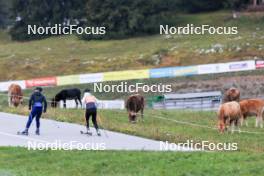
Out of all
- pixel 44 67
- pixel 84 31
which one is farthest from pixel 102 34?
pixel 44 67

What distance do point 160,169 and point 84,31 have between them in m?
64.0

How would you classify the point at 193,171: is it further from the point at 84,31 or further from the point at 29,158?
the point at 84,31

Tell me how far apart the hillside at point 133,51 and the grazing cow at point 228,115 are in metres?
41.2

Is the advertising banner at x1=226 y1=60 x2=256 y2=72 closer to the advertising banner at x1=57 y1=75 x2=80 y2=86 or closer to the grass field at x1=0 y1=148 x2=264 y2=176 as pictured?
the advertising banner at x1=57 y1=75 x2=80 y2=86

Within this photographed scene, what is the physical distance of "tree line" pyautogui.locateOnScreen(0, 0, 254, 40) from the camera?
285ft

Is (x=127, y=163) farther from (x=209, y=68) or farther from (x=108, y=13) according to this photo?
(x=108, y=13)

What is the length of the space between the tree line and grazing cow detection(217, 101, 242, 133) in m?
54.5

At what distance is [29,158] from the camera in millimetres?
23766

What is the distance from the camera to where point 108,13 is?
283 ft

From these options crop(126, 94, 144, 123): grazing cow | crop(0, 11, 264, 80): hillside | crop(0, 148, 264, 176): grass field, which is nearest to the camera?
crop(0, 148, 264, 176): grass field

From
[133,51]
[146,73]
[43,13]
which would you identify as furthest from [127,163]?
[43,13]

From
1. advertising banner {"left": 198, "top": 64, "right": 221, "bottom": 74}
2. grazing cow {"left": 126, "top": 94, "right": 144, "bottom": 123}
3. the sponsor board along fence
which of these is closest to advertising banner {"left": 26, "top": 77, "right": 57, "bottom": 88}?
the sponsor board along fence

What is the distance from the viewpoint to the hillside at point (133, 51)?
2948 inches

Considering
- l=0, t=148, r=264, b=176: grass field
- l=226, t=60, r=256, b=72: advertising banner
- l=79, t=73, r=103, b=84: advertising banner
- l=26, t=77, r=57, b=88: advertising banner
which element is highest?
l=226, t=60, r=256, b=72: advertising banner
